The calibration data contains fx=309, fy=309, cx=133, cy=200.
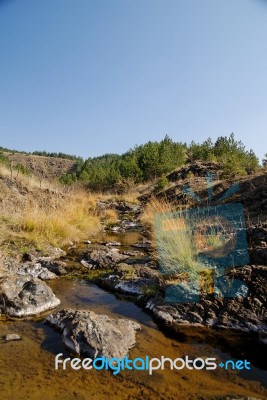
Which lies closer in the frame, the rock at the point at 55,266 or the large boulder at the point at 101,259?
the rock at the point at 55,266

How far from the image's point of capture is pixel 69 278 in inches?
196

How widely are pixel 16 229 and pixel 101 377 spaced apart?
480 cm

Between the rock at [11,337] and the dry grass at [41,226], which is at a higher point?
the dry grass at [41,226]

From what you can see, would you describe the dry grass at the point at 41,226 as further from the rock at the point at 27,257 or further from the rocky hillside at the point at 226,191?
the rocky hillside at the point at 226,191

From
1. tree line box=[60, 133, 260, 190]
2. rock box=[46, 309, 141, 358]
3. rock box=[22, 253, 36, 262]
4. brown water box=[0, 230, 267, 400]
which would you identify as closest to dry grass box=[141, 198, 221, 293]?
brown water box=[0, 230, 267, 400]

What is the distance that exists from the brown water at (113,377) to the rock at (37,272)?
1662 mm

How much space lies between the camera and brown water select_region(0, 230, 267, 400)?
2.21m

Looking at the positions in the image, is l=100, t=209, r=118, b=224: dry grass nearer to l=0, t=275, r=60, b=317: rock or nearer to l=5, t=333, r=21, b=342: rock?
l=0, t=275, r=60, b=317: rock

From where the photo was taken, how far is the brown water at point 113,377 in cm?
221

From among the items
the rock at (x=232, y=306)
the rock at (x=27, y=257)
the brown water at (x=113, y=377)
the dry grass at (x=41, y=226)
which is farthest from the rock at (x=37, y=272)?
the rock at (x=232, y=306)

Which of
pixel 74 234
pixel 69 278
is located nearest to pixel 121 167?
pixel 74 234

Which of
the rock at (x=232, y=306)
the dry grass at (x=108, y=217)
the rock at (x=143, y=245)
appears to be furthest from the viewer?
A: the dry grass at (x=108, y=217)

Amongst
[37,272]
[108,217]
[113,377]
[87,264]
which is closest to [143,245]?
[87,264]

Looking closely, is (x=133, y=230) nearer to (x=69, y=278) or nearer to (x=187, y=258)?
(x=69, y=278)
